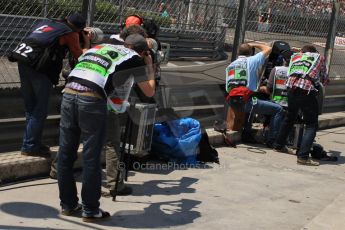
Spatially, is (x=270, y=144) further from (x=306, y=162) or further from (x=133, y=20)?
(x=133, y=20)

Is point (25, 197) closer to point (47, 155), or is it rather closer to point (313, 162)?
point (47, 155)

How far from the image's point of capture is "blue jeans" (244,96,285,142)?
854cm

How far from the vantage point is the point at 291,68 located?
8.02m

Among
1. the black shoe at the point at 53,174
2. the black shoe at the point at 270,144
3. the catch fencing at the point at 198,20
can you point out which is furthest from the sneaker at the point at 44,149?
the black shoe at the point at 270,144

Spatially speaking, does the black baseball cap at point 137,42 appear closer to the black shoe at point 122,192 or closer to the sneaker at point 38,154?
the black shoe at point 122,192

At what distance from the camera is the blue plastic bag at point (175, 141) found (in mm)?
6938

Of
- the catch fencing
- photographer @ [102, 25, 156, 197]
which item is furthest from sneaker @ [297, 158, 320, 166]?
photographer @ [102, 25, 156, 197]

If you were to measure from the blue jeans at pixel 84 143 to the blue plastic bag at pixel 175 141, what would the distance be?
227cm

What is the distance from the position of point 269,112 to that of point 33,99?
408cm

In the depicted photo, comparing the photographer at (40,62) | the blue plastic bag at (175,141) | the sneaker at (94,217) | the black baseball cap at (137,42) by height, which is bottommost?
the sneaker at (94,217)

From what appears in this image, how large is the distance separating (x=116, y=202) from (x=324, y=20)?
7.14 meters

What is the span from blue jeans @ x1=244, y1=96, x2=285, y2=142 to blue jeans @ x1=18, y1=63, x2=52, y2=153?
11.8 ft

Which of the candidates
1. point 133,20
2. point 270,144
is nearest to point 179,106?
point 270,144

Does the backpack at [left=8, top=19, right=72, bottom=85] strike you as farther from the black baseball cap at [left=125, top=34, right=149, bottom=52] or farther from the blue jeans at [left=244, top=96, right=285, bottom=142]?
the blue jeans at [left=244, top=96, right=285, bottom=142]
